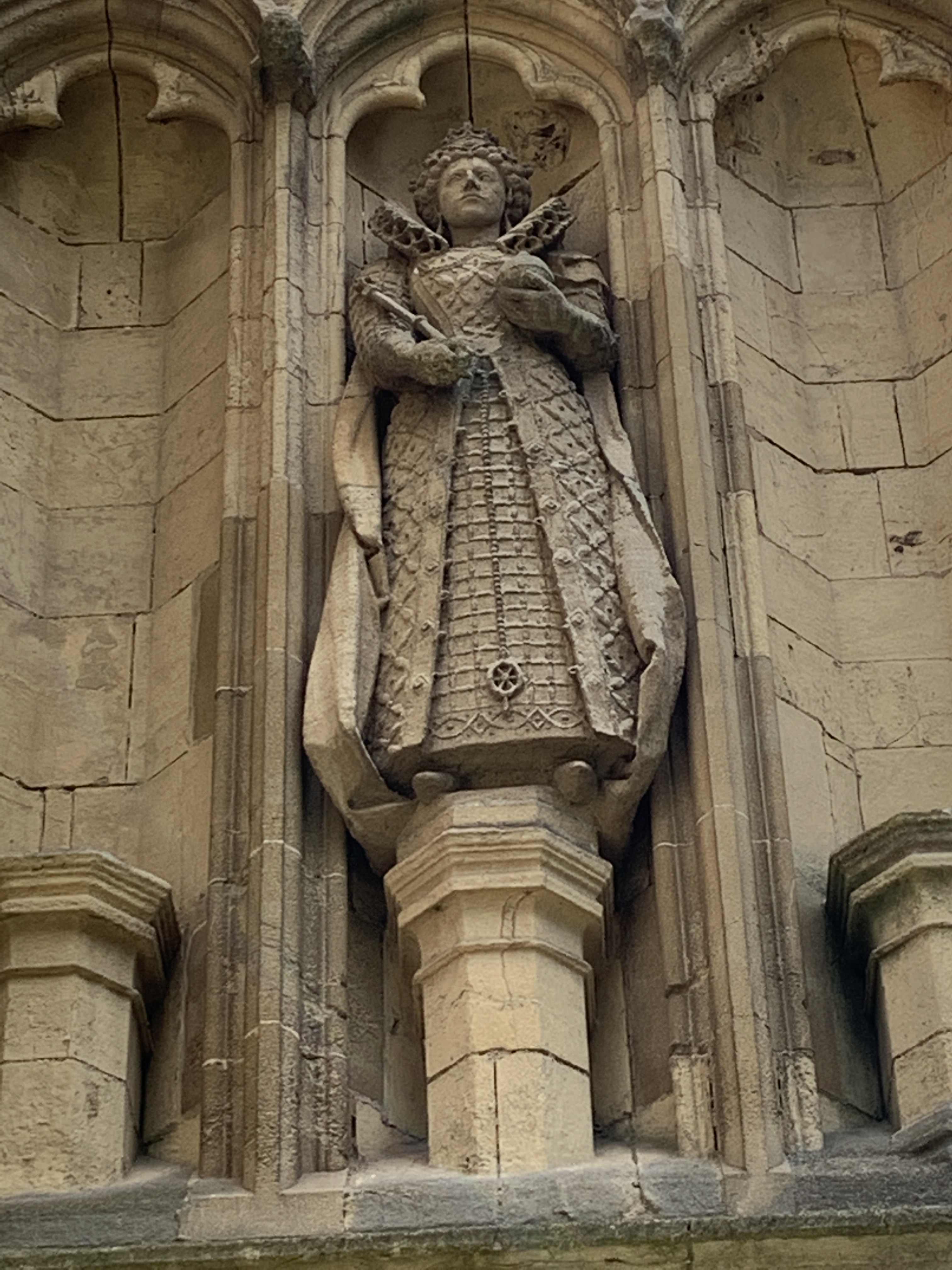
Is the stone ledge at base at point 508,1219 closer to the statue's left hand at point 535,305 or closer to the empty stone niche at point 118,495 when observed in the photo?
the empty stone niche at point 118,495

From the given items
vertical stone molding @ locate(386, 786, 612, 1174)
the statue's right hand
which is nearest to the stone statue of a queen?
the statue's right hand

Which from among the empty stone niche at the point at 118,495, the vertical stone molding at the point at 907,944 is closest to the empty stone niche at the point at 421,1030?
the empty stone niche at the point at 118,495

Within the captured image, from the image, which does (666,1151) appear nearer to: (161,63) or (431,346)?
(431,346)

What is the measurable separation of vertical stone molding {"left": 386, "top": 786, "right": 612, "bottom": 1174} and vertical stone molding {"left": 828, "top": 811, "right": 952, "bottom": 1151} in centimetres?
66

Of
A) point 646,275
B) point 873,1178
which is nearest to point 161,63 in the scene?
point 646,275

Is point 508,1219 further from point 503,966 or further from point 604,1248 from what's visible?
point 503,966

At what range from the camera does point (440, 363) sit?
778cm

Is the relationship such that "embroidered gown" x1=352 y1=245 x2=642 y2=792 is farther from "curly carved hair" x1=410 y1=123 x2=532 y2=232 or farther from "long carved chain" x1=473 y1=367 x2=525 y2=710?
"curly carved hair" x1=410 y1=123 x2=532 y2=232

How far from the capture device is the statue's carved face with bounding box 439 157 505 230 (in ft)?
27.5

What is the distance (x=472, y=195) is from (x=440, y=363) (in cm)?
84

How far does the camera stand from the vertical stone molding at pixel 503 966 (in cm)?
670

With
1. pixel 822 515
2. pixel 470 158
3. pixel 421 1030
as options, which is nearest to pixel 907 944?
pixel 421 1030

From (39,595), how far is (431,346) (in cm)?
144

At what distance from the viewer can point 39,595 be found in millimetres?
8344
